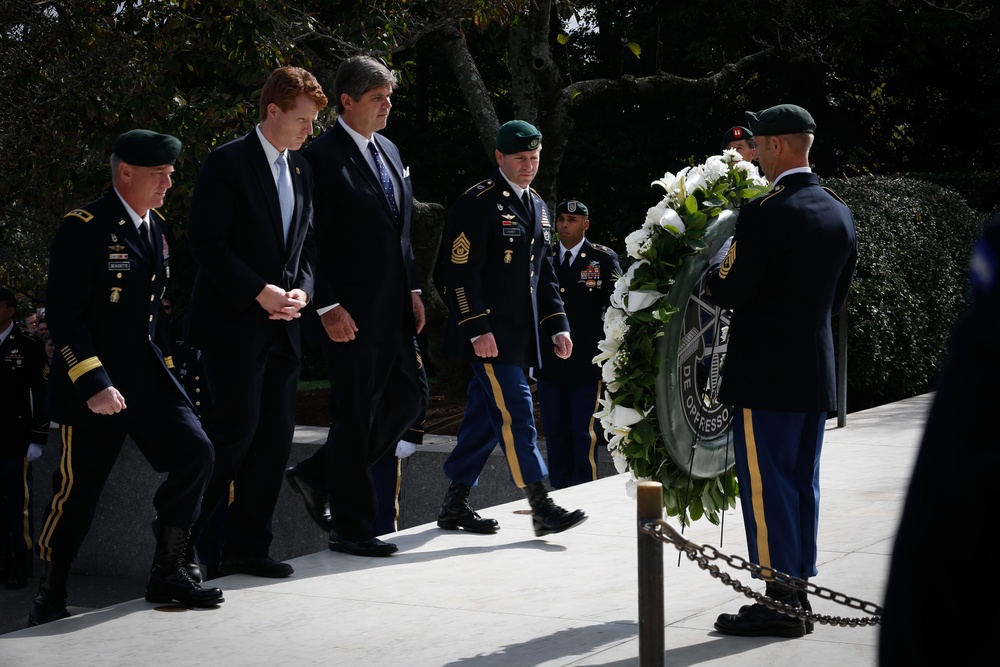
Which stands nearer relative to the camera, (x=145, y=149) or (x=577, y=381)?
(x=145, y=149)

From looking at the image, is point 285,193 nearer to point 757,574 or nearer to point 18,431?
point 757,574

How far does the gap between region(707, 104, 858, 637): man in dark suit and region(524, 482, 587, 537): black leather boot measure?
1.64 metres

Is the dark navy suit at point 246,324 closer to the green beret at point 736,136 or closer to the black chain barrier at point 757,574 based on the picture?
the black chain barrier at point 757,574

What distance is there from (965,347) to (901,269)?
11.6 m

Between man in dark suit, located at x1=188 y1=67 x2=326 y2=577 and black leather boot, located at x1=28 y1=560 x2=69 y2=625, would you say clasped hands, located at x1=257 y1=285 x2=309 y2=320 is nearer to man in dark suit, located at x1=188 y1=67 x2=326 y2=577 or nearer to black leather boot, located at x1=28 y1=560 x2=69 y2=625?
man in dark suit, located at x1=188 y1=67 x2=326 y2=577

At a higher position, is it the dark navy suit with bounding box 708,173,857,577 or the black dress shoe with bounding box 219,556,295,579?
the dark navy suit with bounding box 708,173,857,577

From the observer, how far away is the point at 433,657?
4.29 meters

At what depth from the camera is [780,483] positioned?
4.45m

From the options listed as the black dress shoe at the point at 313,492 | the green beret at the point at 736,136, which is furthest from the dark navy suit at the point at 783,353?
the green beret at the point at 736,136

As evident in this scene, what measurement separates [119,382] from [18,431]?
478 cm

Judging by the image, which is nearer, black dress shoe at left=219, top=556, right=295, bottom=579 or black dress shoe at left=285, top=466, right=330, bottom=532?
black dress shoe at left=219, top=556, right=295, bottom=579

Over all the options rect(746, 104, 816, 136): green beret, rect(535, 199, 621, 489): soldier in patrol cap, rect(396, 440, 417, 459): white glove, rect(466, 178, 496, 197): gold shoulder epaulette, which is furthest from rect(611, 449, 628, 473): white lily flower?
rect(535, 199, 621, 489): soldier in patrol cap

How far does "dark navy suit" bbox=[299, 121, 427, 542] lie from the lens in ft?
18.7

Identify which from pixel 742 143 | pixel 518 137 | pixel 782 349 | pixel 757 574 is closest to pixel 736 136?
pixel 742 143
